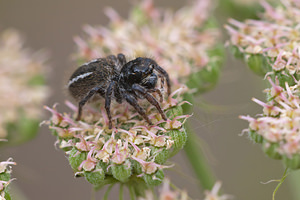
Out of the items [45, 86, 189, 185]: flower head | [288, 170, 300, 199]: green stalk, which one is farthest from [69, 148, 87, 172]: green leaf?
[288, 170, 300, 199]: green stalk

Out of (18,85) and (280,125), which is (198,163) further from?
(18,85)

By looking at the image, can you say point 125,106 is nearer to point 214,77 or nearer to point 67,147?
point 67,147

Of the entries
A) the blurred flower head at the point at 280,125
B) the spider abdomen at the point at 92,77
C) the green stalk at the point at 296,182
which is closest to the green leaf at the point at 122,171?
the spider abdomen at the point at 92,77

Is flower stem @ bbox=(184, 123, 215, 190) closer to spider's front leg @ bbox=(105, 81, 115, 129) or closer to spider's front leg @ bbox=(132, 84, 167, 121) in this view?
spider's front leg @ bbox=(132, 84, 167, 121)

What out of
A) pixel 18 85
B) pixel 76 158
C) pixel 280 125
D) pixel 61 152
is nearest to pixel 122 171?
pixel 76 158

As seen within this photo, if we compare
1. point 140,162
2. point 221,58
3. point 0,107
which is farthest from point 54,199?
point 140,162
